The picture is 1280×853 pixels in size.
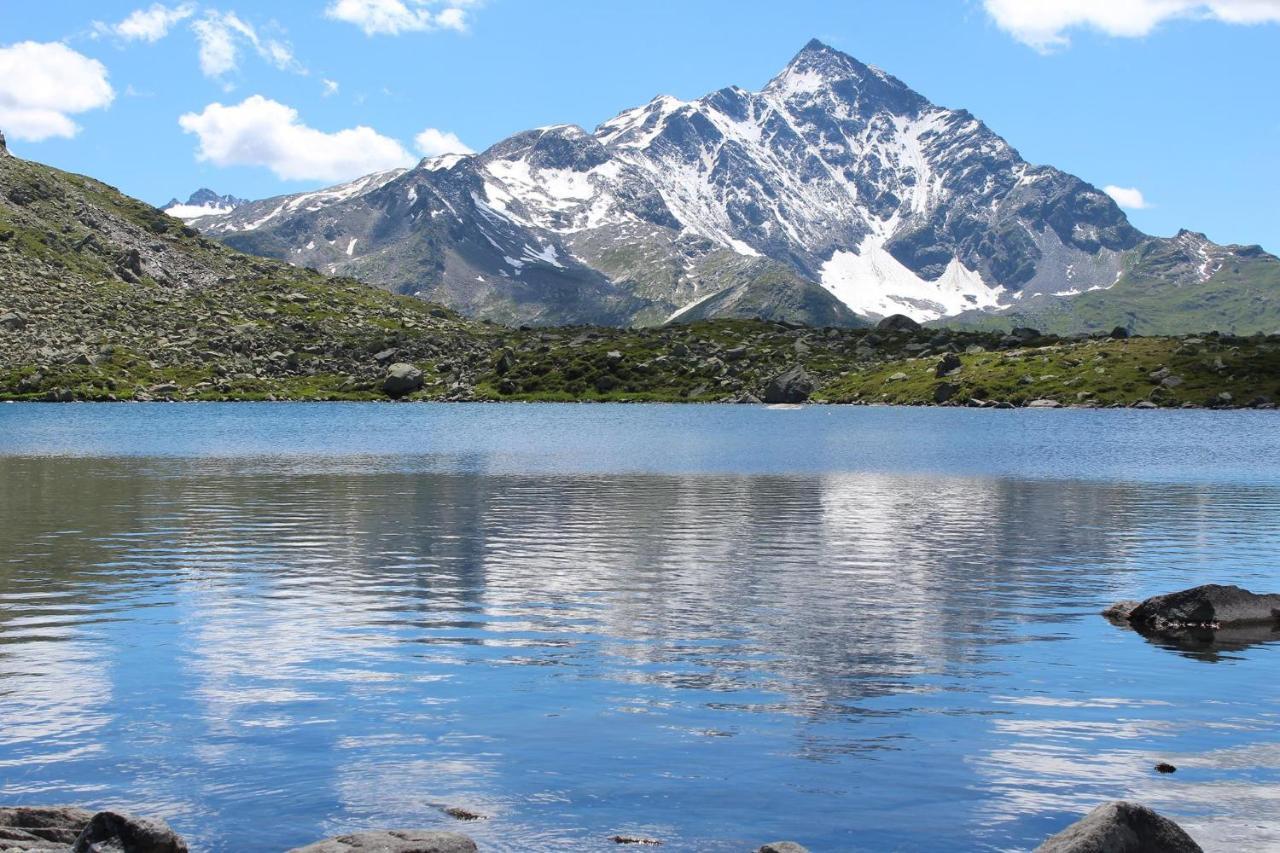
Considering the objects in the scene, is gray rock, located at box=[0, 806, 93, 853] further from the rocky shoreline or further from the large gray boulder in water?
the large gray boulder in water

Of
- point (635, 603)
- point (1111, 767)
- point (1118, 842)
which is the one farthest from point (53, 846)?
point (635, 603)

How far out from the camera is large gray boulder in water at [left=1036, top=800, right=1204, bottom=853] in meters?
16.6

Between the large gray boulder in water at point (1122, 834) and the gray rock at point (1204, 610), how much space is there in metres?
21.3

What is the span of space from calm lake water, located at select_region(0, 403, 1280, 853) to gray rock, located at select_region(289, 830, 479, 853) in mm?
1535

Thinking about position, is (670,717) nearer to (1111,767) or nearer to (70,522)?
(1111,767)

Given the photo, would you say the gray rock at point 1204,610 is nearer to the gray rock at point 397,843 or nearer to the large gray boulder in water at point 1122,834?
the large gray boulder in water at point 1122,834

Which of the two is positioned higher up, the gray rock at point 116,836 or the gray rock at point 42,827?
the gray rock at point 116,836

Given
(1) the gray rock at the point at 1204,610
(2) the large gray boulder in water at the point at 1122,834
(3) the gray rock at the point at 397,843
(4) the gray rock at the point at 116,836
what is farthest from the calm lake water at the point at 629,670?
(2) the large gray boulder in water at the point at 1122,834

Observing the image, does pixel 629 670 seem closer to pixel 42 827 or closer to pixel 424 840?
pixel 424 840

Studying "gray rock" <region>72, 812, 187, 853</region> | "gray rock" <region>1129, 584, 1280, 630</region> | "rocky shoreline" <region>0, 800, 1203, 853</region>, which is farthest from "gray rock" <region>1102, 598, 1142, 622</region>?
"gray rock" <region>72, 812, 187, 853</region>

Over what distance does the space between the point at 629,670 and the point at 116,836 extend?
15209 millimetres

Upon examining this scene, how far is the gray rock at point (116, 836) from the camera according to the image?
656 inches

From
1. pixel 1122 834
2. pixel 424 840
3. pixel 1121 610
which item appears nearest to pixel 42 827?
pixel 424 840

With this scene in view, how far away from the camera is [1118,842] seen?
16.6 m
